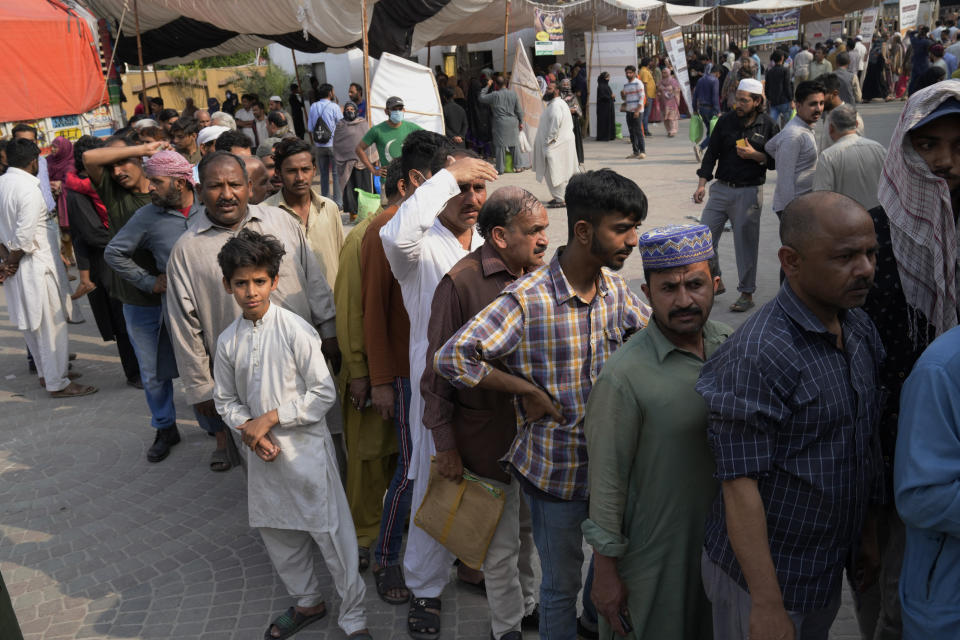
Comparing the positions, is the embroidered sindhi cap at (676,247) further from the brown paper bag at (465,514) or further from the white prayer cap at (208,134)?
the white prayer cap at (208,134)

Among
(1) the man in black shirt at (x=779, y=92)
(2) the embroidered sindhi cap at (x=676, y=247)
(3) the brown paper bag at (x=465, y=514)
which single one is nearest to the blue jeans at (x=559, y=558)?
(3) the brown paper bag at (x=465, y=514)

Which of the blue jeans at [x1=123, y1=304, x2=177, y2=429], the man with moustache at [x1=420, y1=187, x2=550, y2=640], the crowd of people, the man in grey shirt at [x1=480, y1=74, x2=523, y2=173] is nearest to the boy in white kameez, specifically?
the crowd of people

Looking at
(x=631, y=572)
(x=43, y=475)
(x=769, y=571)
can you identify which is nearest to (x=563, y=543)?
(x=631, y=572)

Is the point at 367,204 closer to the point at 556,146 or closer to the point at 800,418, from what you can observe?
the point at 800,418

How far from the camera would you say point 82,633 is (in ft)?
12.1

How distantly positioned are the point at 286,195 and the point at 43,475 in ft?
8.81

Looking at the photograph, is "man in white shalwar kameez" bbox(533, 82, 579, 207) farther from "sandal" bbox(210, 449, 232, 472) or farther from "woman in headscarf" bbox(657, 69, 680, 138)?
"woman in headscarf" bbox(657, 69, 680, 138)

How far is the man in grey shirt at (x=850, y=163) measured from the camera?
18.9ft

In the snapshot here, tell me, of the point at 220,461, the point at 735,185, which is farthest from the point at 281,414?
the point at 735,185

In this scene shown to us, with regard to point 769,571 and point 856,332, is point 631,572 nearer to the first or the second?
point 769,571

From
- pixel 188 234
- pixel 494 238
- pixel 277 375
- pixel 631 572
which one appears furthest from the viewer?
pixel 188 234

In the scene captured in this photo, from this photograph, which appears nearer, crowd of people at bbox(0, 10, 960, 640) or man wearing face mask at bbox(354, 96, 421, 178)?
crowd of people at bbox(0, 10, 960, 640)

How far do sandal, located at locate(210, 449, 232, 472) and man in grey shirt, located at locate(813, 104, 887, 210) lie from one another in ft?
15.0

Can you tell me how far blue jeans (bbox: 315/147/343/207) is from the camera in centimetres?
1373
